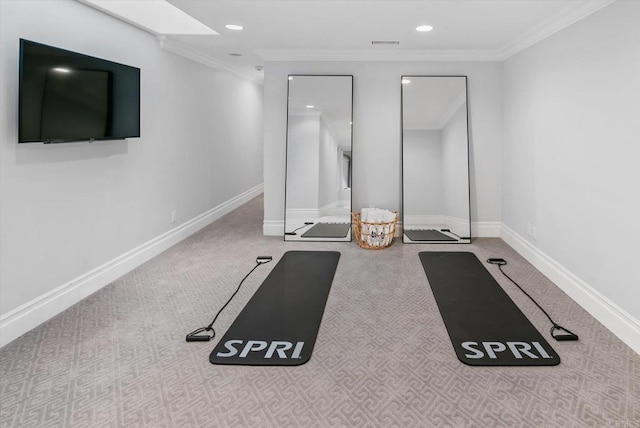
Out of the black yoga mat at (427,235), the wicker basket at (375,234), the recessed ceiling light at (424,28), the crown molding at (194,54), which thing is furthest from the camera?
the black yoga mat at (427,235)

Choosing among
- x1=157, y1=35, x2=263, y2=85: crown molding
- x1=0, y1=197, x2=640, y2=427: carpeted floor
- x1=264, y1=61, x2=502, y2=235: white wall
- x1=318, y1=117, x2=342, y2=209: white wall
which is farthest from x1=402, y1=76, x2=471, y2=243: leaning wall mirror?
x1=157, y1=35, x2=263, y2=85: crown molding

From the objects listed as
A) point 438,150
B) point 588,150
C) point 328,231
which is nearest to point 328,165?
point 328,231

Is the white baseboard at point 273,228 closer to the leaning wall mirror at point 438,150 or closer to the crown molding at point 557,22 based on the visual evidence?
the leaning wall mirror at point 438,150

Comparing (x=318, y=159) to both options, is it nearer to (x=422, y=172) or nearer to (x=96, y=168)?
(x=422, y=172)

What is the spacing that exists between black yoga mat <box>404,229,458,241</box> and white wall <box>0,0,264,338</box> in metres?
2.66

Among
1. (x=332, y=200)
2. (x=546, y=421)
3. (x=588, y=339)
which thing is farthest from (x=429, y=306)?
(x=332, y=200)

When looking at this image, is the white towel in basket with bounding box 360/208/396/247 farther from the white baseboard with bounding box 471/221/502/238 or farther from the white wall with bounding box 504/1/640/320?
the white wall with bounding box 504/1/640/320

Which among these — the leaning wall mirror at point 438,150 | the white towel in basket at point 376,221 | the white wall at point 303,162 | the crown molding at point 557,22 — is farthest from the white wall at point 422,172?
the crown molding at point 557,22

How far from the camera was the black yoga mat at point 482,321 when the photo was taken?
220cm

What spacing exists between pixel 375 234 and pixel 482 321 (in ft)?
6.17

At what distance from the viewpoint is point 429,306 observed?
9.48 ft

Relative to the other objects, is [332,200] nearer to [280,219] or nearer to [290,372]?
[280,219]

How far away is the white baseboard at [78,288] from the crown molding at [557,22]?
13.3ft

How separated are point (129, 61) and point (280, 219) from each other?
2.32 metres
